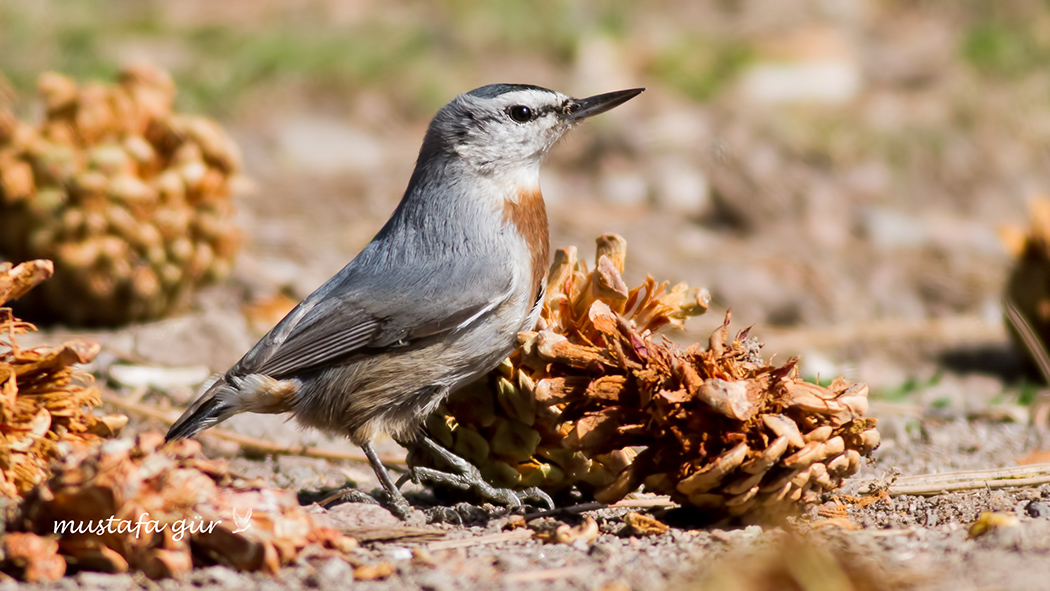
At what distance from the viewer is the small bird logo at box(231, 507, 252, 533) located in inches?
84.0

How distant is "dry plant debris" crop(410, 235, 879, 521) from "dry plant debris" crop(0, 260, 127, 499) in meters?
1.11

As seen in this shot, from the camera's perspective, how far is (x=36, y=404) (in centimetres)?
252

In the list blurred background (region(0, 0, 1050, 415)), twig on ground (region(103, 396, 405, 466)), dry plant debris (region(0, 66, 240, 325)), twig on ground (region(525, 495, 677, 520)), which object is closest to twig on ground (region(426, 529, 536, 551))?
twig on ground (region(525, 495, 677, 520))

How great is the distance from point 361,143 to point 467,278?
199 inches

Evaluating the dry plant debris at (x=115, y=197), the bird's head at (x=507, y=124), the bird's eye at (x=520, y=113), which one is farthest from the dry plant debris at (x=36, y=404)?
the dry plant debris at (x=115, y=197)

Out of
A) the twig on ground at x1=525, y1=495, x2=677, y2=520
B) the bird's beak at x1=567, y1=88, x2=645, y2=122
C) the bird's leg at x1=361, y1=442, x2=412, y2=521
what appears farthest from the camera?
the bird's beak at x1=567, y1=88, x2=645, y2=122

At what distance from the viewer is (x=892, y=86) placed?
8.89 meters

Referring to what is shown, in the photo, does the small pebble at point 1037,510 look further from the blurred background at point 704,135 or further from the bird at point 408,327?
the blurred background at point 704,135

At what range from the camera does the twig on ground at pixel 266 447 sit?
359cm

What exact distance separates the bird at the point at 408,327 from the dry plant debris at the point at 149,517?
728mm

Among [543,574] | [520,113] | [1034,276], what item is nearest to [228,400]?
[543,574]

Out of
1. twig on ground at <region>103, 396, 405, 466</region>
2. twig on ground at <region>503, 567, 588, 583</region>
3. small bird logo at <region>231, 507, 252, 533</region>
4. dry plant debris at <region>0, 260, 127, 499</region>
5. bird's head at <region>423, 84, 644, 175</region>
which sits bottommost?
twig on ground at <region>103, 396, 405, 466</region>

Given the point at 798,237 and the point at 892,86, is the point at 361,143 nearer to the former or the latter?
the point at 798,237

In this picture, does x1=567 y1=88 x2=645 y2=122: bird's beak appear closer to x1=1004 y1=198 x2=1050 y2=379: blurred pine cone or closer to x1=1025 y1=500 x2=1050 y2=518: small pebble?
x1=1025 y1=500 x2=1050 y2=518: small pebble
